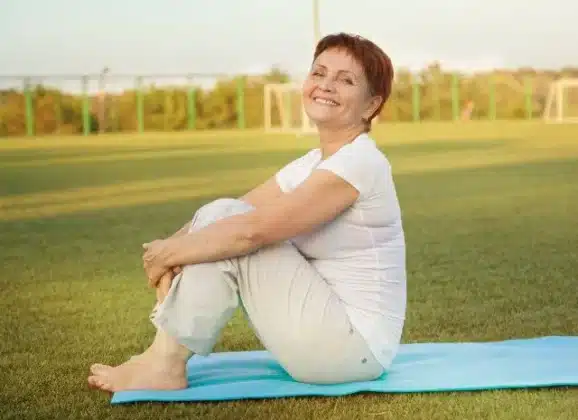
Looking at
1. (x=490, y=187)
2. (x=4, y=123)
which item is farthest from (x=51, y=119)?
(x=490, y=187)

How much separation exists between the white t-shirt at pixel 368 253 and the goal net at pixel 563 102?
3038cm

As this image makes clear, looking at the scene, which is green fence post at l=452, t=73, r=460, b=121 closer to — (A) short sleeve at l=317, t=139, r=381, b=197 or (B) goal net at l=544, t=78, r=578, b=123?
(B) goal net at l=544, t=78, r=578, b=123

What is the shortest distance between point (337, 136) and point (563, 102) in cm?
3213

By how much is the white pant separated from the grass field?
0.54ft

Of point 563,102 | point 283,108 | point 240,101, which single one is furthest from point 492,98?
point 240,101

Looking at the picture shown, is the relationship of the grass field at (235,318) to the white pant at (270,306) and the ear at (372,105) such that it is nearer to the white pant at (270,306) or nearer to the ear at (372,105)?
the white pant at (270,306)

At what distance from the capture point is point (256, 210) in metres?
2.95

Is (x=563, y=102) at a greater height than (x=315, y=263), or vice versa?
(x=315, y=263)

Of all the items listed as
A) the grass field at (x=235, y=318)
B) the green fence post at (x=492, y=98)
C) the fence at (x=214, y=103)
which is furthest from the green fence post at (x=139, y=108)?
the grass field at (x=235, y=318)

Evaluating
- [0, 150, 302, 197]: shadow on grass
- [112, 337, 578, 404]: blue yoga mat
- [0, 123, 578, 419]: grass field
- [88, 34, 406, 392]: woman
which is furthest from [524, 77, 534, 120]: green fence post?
[88, 34, 406, 392]: woman

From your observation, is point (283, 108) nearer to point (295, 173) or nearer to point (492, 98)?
point (492, 98)

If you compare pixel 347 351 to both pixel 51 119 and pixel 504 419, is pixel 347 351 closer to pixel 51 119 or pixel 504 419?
pixel 504 419

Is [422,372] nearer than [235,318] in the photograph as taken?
Yes

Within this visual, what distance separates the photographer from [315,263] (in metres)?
3.11
